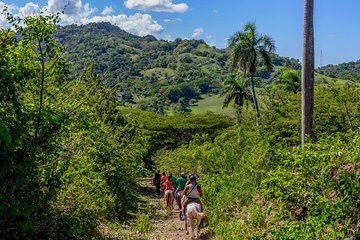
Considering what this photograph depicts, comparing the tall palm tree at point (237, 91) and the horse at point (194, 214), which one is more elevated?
the tall palm tree at point (237, 91)

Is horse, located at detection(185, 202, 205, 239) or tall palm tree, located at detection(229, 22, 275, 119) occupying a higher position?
tall palm tree, located at detection(229, 22, 275, 119)

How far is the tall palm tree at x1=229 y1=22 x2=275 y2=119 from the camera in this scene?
31.1m

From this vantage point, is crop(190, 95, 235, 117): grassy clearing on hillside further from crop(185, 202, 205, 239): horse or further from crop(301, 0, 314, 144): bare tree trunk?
crop(185, 202, 205, 239): horse

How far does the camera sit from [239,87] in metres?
42.2

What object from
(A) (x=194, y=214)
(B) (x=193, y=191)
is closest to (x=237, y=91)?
(B) (x=193, y=191)

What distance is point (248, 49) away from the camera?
31109 millimetres

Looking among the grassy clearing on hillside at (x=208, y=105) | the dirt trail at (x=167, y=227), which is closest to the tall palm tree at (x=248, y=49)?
the dirt trail at (x=167, y=227)

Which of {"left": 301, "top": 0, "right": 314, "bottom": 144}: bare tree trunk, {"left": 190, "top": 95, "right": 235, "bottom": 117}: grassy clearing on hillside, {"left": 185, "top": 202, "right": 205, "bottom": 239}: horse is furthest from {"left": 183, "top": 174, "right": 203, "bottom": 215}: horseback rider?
{"left": 190, "top": 95, "right": 235, "bottom": 117}: grassy clearing on hillside

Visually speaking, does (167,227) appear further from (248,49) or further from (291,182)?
(248,49)

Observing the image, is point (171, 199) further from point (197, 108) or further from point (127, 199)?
point (197, 108)

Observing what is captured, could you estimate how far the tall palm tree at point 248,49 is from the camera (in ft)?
102

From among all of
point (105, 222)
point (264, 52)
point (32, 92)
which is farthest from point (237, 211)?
point (264, 52)

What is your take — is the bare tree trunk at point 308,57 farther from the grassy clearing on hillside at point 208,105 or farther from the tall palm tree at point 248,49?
the grassy clearing on hillside at point 208,105

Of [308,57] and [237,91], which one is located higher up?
[308,57]
